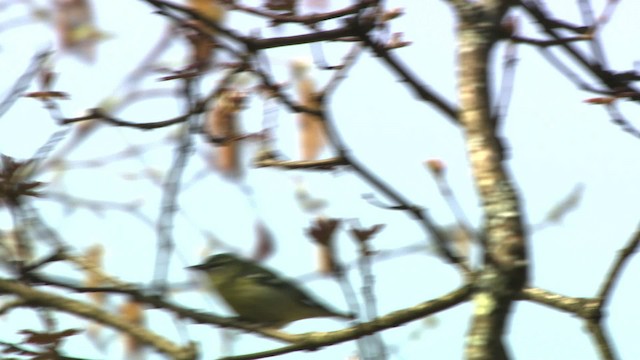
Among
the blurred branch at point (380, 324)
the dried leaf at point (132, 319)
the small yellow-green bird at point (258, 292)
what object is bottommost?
the blurred branch at point (380, 324)

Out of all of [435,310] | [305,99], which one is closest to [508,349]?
[435,310]

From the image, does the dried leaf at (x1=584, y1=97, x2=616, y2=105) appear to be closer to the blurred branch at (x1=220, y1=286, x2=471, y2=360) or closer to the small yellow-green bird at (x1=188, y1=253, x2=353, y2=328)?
the blurred branch at (x1=220, y1=286, x2=471, y2=360)

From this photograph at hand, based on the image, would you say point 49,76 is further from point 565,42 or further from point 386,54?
point 565,42

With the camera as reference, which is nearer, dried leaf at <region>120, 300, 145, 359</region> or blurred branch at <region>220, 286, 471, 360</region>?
blurred branch at <region>220, 286, 471, 360</region>

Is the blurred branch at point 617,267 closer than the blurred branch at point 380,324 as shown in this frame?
No

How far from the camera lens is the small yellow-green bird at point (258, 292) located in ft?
9.94

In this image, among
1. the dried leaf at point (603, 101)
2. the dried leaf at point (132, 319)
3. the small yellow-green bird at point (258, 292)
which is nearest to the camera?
the dried leaf at point (132, 319)

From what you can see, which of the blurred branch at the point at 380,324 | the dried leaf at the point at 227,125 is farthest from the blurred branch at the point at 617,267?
the dried leaf at the point at 227,125

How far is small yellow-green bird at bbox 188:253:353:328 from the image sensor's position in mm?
3029

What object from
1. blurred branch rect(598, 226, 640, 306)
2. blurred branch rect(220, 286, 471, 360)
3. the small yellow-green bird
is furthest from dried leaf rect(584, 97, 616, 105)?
the small yellow-green bird

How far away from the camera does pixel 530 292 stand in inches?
86.0

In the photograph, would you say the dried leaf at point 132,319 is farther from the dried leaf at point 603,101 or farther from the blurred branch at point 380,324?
the dried leaf at point 603,101

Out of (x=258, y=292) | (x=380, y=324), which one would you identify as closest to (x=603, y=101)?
(x=380, y=324)

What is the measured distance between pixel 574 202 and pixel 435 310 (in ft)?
2.00
